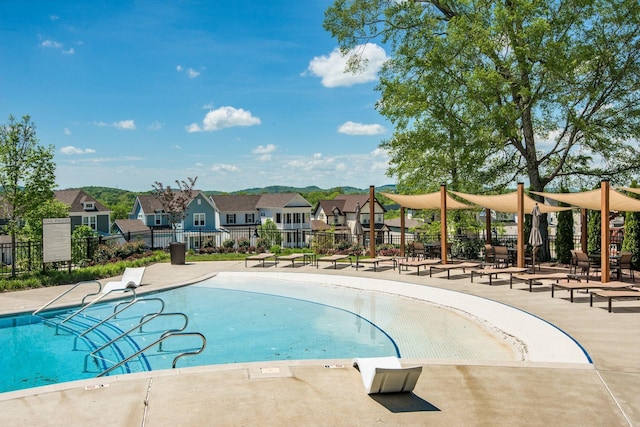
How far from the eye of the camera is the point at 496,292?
484 inches

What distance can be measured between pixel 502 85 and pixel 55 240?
17600 millimetres

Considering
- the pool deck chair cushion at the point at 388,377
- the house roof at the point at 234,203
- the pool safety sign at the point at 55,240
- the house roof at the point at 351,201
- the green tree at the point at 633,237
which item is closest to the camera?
the pool deck chair cushion at the point at 388,377

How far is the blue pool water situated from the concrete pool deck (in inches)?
83.8

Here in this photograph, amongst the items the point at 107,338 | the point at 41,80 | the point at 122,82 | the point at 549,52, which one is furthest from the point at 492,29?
the point at 122,82

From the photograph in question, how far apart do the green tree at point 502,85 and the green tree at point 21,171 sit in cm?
1433

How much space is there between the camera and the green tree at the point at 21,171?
14.7m

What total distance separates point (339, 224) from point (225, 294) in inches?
2066

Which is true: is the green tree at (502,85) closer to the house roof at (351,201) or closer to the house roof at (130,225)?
the house roof at (130,225)

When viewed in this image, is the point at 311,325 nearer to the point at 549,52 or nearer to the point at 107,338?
the point at 107,338

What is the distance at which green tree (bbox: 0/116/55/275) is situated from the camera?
14703mm

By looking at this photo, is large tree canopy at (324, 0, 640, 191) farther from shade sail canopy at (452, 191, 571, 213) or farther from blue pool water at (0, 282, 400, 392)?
blue pool water at (0, 282, 400, 392)

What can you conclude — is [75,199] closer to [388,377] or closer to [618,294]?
[618,294]

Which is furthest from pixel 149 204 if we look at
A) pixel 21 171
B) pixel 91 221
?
pixel 21 171

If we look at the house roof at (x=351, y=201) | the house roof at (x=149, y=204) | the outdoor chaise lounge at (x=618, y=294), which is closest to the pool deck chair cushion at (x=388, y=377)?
the outdoor chaise lounge at (x=618, y=294)
